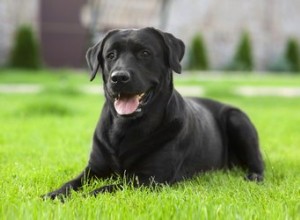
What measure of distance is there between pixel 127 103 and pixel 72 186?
611mm

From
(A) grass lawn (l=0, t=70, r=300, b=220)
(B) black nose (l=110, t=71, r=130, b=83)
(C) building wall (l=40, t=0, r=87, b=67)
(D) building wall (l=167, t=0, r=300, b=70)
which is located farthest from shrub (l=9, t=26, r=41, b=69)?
(B) black nose (l=110, t=71, r=130, b=83)

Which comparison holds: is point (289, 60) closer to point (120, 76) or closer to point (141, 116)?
point (141, 116)

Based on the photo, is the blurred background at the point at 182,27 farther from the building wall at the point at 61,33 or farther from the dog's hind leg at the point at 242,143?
the dog's hind leg at the point at 242,143

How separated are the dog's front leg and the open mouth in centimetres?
46

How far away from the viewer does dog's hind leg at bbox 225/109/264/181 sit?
463cm

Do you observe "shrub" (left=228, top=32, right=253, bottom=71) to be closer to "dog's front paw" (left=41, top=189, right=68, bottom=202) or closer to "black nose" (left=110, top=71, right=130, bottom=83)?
"black nose" (left=110, top=71, right=130, bottom=83)

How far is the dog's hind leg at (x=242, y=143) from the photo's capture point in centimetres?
463

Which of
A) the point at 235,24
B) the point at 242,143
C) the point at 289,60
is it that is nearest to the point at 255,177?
the point at 242,143

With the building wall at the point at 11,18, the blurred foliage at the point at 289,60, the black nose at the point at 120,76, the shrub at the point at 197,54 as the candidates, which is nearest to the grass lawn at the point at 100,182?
the black nose at the point at 120,76

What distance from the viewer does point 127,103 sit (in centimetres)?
372

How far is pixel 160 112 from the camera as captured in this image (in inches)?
153

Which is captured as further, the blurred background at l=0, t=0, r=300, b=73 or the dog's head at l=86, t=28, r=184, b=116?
the blurred background at l=0, t=0, r=300, b=73

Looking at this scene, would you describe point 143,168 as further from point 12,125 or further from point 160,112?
point 12,125

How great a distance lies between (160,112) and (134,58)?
394mm
